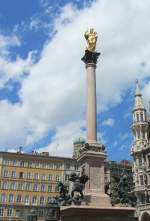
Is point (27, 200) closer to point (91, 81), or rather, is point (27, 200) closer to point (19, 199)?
point (19, 199)

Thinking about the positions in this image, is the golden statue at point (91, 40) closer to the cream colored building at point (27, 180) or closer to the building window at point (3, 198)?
the cream colored building at point (27, 180)

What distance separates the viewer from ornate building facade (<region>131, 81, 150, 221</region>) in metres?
68.9

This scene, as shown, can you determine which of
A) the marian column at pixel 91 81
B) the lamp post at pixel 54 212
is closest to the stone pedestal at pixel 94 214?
the lamp post at pixel 54 212

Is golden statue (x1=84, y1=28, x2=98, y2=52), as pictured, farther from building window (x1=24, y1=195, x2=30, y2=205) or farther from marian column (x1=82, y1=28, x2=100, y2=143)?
building window (x1=24, y1=195, x2=30, y2=205)

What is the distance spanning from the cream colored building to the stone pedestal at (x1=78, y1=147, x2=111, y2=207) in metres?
50.2

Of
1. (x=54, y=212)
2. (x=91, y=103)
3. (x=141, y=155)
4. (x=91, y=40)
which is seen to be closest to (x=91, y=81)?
(x=91, y=103)

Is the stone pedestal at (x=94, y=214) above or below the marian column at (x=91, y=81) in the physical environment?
below

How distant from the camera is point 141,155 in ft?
243

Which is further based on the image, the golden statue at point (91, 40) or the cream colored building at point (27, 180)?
the cream colored building at point (27, 180)

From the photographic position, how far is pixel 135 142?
77375 millimetres

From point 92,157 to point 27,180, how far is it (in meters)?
56.7

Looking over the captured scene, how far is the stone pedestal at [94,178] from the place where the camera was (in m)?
25.9

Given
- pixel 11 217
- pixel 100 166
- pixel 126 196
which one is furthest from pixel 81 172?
pixel 11 217

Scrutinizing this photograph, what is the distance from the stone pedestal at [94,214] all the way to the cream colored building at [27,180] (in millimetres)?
51978
